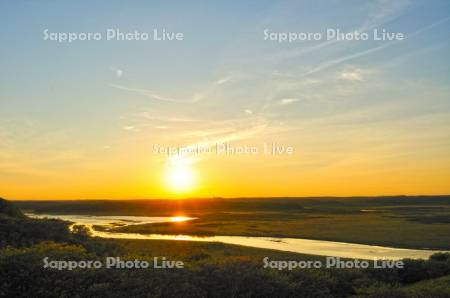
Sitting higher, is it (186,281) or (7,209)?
(7,209)

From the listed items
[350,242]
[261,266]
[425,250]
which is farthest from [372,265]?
[350,242]

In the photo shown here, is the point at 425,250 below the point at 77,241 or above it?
below

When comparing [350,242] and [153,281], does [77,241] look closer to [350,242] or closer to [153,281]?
[153,281]

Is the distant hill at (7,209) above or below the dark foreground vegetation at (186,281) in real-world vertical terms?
above

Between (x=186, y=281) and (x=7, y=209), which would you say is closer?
(x=186, y=281)

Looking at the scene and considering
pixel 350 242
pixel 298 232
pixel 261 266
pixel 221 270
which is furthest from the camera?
pixel 298 232

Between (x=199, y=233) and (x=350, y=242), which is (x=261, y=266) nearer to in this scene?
(x=350, y=242)

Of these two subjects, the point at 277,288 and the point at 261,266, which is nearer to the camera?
the point at 277,288

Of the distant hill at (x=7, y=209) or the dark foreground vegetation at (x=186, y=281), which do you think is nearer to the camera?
the dark foreground vegetation at (x=186, y=281)

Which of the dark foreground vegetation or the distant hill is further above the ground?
the distant hill

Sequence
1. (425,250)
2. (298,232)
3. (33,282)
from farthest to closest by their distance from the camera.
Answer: (298,232)
(425,250)
(33,282)

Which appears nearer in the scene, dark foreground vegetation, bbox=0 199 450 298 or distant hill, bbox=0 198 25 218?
dark foreground vegetation, bbox=0 199 450 298
